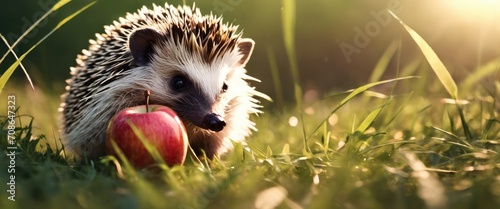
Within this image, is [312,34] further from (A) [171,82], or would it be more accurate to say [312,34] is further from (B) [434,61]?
(B) [434,61]

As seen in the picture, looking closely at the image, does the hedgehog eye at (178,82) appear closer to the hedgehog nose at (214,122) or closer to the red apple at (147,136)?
the hedgehog nose at (214,122)

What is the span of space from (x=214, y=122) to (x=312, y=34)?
6128mm

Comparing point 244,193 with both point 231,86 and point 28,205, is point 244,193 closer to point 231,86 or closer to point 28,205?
point 28,205

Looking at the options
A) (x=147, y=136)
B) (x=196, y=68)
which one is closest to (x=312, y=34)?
(x=196, y=68)

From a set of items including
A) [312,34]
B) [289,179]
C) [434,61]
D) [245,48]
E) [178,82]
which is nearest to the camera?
[289,179]

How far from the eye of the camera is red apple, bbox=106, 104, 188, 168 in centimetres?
329

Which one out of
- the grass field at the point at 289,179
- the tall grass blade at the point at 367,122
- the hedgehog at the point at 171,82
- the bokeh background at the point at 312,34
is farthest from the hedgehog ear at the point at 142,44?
the bokeh background at the point at 312,34

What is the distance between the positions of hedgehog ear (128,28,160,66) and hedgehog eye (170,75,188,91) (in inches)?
9.5

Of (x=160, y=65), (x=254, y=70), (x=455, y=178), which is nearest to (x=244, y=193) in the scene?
(x=455, y=178)

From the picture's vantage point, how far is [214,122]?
3.81m

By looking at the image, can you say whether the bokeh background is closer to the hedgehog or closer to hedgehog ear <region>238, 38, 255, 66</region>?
hedgehog ear <region>238, 38, 255, 66</region>

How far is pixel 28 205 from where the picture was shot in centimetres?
251

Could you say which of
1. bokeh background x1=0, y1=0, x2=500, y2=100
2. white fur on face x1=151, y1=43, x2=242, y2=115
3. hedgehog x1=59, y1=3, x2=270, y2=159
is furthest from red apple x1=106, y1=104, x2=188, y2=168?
bokeh background x1=0, y1=0, x2=500, y2=100

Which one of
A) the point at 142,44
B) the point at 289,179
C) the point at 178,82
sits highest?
the point at 142,44
